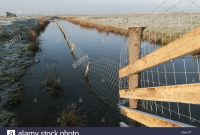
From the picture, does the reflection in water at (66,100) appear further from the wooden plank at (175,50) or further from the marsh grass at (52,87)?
the wooden plank at (175,50)

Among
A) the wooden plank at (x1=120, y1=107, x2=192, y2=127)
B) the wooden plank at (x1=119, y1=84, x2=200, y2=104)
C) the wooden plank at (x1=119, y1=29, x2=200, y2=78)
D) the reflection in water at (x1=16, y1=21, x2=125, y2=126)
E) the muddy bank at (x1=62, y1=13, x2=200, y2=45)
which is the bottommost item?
the reflection in water at (x1=16, y1=21, x2=125, y2=126)

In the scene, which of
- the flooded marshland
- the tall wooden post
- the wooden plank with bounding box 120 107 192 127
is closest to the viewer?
the wooden plank with bounding box 120 107 192 127

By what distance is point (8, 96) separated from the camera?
1112 cm

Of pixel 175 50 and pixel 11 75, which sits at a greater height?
pixel 175 50

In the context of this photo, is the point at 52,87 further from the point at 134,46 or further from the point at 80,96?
the point at 134,46

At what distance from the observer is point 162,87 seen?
12.6ft

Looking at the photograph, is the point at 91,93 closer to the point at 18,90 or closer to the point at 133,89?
the point at 18,90

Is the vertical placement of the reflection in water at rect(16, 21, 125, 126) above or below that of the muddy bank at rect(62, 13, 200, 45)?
below

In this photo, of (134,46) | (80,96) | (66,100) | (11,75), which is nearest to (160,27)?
(11,75)

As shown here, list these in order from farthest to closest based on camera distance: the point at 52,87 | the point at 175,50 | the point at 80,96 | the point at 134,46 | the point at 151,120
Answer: the point at 52,87 < the point at 80,96 < the point at 134,46 < the point at 151,120 < the point at 175,50

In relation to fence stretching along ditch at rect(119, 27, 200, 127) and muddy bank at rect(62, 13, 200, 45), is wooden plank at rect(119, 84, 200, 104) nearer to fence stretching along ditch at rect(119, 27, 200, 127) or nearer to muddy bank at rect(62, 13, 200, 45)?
fence stretching along ditch at rect(119, 27, 200, 127)

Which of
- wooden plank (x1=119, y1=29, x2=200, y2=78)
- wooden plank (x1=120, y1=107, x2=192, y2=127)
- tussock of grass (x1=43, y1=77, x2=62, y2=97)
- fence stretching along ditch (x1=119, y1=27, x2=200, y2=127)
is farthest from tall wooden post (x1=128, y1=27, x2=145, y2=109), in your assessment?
tussock of grass (x1=43, y1=77, x2=62, y2=97)

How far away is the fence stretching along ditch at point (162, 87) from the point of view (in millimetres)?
2996

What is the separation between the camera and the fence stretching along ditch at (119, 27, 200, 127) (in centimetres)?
300
